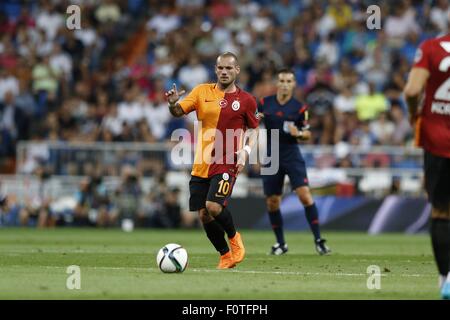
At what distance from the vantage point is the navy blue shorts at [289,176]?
695 inches

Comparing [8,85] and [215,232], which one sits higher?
[8,85]

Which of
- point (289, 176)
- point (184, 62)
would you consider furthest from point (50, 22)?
point (289, 176)

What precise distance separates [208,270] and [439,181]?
4.02 m

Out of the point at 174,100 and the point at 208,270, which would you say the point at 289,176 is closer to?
the point at 208,270

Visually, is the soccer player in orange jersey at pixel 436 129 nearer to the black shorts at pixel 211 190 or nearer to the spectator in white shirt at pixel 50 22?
the black shorts at pixel 211 190

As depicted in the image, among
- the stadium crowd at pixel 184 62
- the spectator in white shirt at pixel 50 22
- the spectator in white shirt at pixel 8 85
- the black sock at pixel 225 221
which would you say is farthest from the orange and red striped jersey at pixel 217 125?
the spectator in white shirt at pixel 50 22

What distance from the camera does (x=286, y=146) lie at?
1778 centimetres

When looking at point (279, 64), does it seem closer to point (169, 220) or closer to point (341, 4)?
point (341, 4)

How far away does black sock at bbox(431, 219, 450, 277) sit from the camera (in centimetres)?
999

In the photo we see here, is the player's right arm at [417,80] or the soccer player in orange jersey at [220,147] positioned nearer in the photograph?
the player's right arm at [417,80]

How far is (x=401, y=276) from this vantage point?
41.7 feet

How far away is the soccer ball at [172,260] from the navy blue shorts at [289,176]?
5.12 m

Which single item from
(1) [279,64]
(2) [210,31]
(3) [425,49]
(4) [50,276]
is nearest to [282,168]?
(4) [50,276]

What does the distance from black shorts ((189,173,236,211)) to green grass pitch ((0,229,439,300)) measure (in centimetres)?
81
